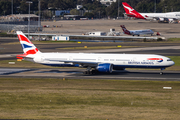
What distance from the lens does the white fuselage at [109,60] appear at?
4862cm

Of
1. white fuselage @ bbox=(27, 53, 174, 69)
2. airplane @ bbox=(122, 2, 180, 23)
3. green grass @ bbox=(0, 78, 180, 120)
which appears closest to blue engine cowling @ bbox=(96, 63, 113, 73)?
white fuselage @ bbox=(27, 53, 174, 69)

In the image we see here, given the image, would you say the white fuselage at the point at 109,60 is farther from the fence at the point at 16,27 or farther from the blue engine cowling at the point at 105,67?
the fence at the point at 16,27

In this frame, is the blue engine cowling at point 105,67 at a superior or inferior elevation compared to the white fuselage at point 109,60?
inferior

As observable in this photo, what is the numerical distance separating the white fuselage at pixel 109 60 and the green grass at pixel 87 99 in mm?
6321

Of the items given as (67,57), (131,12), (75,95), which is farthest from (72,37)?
(75,95)

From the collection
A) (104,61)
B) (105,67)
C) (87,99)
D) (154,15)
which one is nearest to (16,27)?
(154,15)

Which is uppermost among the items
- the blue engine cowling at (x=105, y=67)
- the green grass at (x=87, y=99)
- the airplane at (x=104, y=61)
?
the airplane at (x=104, y=61)

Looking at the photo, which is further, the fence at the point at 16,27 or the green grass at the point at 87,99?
the fence at the point at 16,27

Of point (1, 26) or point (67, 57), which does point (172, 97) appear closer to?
point (67, 57)

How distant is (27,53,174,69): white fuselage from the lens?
160ft

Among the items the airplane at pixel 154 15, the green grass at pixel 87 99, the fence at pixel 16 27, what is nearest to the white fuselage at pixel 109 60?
the green grass at pixel 87 99

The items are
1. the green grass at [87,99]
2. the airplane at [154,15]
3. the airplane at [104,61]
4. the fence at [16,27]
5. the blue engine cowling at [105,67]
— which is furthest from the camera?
the airplane at [154,15]

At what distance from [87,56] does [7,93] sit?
1905cm

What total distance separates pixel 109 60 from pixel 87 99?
18872 mm
